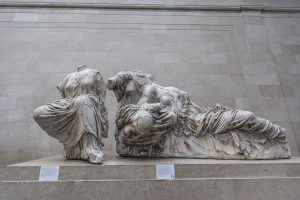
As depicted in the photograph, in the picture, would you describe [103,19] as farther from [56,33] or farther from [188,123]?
[188,123]

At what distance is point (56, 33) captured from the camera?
8383mm

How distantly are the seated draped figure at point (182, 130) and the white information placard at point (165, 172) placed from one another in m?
0.55

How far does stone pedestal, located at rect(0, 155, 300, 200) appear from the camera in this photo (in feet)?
12.7

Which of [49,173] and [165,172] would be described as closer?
[49,173]

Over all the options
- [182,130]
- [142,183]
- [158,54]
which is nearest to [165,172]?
[142,183]

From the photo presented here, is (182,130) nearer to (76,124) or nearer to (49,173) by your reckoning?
(76,124)

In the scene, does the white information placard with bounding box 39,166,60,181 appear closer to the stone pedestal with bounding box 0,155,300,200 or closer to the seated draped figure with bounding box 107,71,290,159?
the stone pedestal with bounding box 0,155,300,200

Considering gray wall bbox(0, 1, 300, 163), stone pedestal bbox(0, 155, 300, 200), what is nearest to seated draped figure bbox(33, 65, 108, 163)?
stone pedestal bbox(0, 155, 300, 200)

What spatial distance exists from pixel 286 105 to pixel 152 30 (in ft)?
13.1

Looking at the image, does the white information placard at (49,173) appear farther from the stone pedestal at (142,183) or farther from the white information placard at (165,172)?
the white information placard at (165,172)

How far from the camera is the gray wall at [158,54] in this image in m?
7.51

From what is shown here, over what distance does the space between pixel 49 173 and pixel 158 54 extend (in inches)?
197

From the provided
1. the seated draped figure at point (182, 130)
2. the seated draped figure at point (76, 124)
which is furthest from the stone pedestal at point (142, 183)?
the seated draped figure at point (182, 130)

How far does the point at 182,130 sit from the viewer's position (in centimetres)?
504
